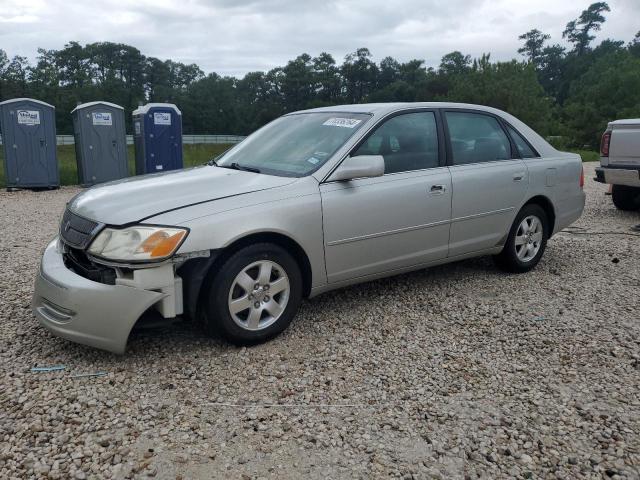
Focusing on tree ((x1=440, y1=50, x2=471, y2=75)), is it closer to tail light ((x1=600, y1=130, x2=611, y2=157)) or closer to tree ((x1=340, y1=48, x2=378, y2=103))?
tree ((x1=340, y1=48, x2=378, y2=103))

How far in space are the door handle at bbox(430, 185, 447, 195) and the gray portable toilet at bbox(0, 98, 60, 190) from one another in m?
10.0

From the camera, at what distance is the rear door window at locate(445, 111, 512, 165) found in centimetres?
482

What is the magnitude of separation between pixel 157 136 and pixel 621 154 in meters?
8.87

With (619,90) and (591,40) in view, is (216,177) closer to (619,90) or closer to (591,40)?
(619,90)

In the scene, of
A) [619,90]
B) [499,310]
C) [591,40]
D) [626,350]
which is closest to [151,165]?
[499,310]

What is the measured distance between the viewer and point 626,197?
29.9 ft

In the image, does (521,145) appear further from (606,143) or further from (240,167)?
(606,143)

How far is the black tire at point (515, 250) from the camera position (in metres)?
5.22

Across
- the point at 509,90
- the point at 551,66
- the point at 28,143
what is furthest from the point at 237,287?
the point at 551,66

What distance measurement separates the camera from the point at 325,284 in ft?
13.2

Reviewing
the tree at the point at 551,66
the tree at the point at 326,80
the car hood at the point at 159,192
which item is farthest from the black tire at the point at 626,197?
the tree at the point at 551,66

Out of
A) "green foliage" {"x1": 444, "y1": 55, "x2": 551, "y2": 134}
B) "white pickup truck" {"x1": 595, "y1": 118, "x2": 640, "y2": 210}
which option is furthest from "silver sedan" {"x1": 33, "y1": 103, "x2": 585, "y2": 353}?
"green foliage" {"x1": 444, "y1": 55, "x2": 551, "y2": 134}

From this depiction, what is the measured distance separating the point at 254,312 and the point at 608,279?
3.52m

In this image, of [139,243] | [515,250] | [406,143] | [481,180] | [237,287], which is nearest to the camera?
[139,243]
